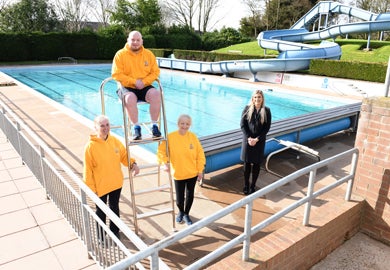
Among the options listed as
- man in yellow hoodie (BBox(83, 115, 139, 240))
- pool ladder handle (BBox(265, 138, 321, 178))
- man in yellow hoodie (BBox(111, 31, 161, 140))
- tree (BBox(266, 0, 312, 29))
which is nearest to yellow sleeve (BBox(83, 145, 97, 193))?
man in yellow hoodie (BBox(83, 115, 139, 240))

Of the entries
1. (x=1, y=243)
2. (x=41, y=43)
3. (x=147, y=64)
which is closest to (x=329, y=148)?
(x=147, y=64)

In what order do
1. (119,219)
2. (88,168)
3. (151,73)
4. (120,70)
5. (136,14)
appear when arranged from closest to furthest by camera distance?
(119,219) → (88,168) → (120,70) → (151,73) → (136,14)

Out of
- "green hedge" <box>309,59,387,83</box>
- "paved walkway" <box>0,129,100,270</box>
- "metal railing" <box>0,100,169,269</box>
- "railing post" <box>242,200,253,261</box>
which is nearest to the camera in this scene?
"metal railing" <box>0,100,169,269</box>

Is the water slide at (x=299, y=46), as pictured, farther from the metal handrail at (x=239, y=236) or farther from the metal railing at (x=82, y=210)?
the metal railing at (x=82, y=210)

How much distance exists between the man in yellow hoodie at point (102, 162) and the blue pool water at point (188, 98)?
674 centimetres

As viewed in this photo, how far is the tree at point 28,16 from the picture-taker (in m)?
28.7

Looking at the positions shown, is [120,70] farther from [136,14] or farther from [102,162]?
[136,14]

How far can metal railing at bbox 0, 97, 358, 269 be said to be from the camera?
→ 6.20 ft

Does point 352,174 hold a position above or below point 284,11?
below

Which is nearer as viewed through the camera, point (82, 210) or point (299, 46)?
point (82, 210)

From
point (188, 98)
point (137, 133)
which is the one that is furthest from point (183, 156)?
point (188, 98)

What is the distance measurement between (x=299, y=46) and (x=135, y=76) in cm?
1877

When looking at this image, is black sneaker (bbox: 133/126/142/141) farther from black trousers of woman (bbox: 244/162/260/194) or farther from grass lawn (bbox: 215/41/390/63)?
grass lawn (bbox: 215/41/390/63)

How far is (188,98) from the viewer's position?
49.8 feet
